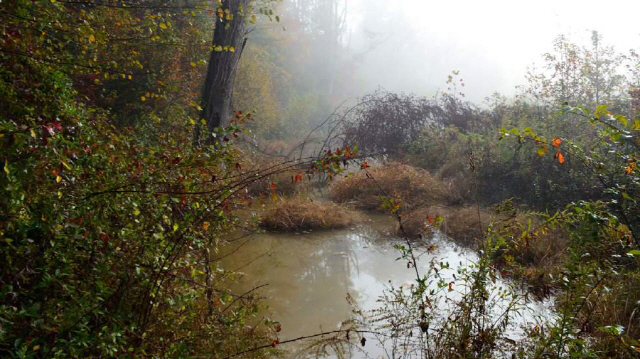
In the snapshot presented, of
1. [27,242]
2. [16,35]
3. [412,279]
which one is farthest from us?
[412,279]

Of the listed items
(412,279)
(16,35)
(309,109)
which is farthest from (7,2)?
(309,109)

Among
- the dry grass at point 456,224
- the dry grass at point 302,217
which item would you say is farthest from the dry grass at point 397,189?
the dry grass at point 302,217

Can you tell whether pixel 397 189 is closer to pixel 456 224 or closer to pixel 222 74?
pixel 456 224

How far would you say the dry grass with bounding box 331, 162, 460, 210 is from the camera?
27.5ft

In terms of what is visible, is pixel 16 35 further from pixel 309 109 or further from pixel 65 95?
pixel 309 109

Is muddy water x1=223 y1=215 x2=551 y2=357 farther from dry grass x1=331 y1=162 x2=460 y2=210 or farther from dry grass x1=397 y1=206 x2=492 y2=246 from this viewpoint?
dry grass x1=331 y1=162 x2=460 y2=210

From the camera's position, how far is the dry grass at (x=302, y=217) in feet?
22.2

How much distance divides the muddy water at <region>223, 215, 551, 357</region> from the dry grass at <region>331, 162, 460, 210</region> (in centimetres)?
133

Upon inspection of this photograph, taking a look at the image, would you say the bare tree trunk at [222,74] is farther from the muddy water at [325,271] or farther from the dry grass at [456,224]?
the dry grass at [456,224]

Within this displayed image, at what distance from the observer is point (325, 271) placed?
513 cm

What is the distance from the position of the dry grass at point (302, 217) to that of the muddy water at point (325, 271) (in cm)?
21

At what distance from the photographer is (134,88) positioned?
8.23 meters

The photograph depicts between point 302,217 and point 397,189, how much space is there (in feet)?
8.27

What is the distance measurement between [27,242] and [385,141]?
1085 centimetres
